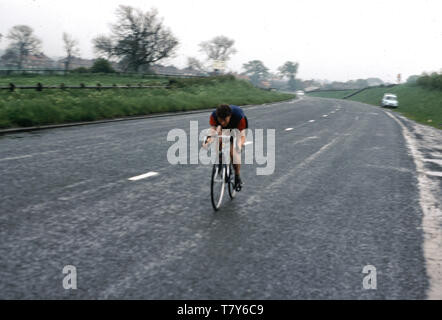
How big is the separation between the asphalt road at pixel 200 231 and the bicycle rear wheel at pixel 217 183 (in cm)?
21

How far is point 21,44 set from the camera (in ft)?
379

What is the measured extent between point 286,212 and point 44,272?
335 centimetres

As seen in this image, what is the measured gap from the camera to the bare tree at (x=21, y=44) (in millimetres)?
113463

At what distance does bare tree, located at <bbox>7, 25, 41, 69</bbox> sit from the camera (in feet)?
372

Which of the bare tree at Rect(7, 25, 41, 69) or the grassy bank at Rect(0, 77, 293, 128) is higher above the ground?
the bare tree at Rect(7, 25, 41, 69)

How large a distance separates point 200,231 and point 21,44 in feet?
425

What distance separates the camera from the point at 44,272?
3504 mm

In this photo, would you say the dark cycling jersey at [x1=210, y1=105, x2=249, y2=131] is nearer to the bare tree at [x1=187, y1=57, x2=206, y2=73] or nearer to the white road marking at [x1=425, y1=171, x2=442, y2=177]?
the white road marking at [x1=425, y1=171, x2=442, y2=177]

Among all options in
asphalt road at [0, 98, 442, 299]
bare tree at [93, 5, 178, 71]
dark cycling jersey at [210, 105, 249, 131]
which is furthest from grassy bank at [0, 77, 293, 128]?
bare tree at [93, 5, 178, 71]

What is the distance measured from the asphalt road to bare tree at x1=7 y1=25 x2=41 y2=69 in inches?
4815

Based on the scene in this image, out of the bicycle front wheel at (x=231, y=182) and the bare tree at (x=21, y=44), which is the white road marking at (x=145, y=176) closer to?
the bicycle front wheel at (x=231, y=182)

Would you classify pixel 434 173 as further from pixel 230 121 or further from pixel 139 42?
pixel 139 42

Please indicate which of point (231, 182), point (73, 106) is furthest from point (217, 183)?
point (73, 106)
